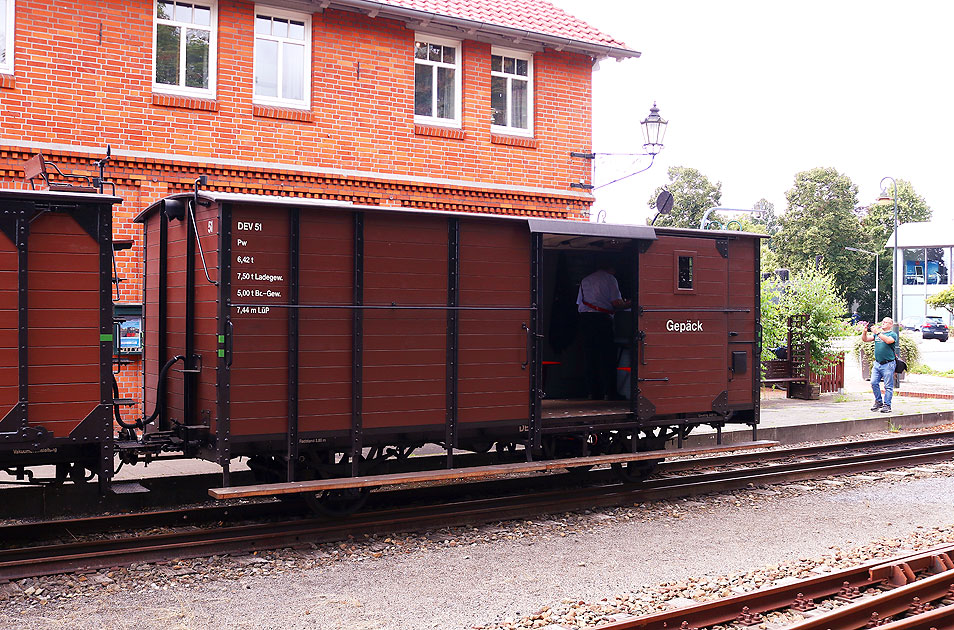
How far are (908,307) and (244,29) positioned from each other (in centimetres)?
6611

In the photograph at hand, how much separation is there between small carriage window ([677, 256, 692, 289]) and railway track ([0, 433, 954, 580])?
230 centimetres

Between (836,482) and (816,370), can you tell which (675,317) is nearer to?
(836,482)

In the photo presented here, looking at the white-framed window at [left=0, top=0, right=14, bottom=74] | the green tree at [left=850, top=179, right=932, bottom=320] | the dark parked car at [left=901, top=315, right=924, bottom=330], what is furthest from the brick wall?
the green tree at [left=850, top=179, right=932, bottom=320]

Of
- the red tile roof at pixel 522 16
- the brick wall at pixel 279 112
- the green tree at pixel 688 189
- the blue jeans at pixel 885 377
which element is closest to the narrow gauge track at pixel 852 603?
the brick wall at pixel 279 112

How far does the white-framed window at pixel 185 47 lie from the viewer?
1212 centimetres

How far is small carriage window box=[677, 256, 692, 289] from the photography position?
9.52m

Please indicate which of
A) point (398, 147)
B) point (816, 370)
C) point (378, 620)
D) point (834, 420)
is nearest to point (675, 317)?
point (378, 620)

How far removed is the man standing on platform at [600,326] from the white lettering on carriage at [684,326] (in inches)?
22.9

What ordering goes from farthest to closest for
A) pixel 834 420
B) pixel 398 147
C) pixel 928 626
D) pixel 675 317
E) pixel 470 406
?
1. pixel 834 420
2. pixel 398 147
3. pixel 675 317
4. pixel 470 406
5. pixel 928 626

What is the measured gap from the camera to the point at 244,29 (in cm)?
1251

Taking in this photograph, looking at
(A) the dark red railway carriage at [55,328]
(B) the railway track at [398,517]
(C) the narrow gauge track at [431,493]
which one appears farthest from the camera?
(C) the narrow gauge track at [431,493]

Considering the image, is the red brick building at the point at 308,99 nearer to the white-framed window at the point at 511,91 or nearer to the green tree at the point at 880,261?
the white-framed window at the point at 511,91

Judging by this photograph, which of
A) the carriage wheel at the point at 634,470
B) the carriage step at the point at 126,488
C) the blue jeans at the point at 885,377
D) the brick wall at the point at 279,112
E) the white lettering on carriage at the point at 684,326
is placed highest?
the brick wall at the point at 279,112

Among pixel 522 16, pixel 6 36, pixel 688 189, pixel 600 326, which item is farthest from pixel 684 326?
pixel 688 189
